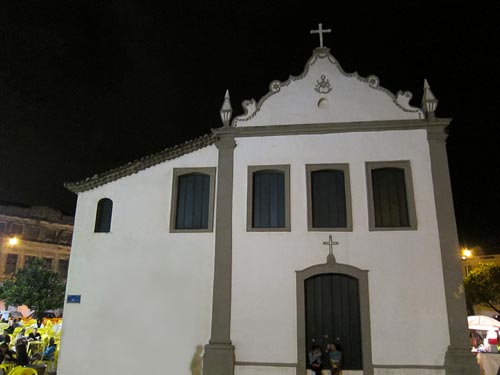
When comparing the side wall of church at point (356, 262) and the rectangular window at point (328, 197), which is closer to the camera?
the side wall of church at point (356, 262)

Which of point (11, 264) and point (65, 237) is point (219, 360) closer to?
point (11, 264)

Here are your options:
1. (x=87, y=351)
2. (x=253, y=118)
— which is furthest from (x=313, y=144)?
(x=87, y=351)

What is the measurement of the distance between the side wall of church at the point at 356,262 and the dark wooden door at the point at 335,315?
45cm

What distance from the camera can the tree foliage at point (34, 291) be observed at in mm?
30031

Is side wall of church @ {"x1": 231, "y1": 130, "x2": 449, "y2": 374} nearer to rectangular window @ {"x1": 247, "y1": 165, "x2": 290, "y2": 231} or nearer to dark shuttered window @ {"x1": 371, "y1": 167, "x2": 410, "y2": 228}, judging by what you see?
rectangular window @ {"x1": 247, "y1": 165, "x2": 290, "y2": 231}

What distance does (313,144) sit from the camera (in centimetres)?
1302

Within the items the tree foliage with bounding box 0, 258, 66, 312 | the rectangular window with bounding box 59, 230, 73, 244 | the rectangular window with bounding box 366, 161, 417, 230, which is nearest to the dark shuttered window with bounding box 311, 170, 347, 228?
the rectangular window with bounding box 366, 161, 417, 230

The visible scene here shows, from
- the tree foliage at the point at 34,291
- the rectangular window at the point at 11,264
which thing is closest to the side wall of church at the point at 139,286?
the tree foliage at the point at 34,291

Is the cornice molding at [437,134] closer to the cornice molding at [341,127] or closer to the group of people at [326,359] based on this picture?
the cornice molding at [341,127]

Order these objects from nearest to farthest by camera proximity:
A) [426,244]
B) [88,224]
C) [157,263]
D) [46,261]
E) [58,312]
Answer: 1. [426,244]
2. [157,263]
3. [88,224]
4. [58,312]
5. [46,261]

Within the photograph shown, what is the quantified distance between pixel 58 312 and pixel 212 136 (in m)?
32.2

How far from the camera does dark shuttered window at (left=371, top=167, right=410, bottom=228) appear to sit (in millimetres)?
12148

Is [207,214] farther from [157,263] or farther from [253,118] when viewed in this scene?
[253,118]

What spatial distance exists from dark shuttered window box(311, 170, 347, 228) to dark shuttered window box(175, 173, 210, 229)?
10.9 ft
